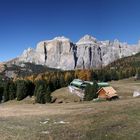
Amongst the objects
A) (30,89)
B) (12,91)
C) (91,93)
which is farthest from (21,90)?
(91,93)

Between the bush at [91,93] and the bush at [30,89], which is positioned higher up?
the bush at [30,89]

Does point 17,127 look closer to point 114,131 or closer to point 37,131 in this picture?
point 37,131

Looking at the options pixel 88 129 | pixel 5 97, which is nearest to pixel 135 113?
pixel 88 129

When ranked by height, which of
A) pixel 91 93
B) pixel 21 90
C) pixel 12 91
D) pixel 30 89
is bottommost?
pixel 91 93

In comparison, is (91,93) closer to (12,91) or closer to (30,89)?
(12,91)

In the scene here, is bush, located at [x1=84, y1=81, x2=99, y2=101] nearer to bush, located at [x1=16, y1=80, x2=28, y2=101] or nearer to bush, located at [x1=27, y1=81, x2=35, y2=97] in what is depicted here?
bush, located at [x1=16, y1=80, x2=28, y2=101]

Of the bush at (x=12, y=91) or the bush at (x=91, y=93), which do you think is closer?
the bush at (x=91, y=93)

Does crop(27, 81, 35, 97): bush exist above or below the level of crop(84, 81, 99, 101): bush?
above

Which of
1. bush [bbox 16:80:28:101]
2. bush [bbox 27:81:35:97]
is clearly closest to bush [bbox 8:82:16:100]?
bush [bbox 16:80:28:101]

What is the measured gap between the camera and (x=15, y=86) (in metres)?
168

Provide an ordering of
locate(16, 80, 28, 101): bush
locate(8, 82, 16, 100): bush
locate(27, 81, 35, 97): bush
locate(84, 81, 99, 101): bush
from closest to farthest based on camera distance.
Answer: locate(84, 81, 99, 101): bush < locate(16, 80, 28, 101): bush < locate(8, 82, 16, 100): bush < locate(27, 81, 35, 97): bush

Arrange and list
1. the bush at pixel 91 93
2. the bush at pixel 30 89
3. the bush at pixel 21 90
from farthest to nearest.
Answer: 1. the bush at pixel 30 89
2. the bush at pixel 21 90
3. the bush at pixel 91 93

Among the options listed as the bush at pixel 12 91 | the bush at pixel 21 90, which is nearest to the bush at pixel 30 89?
the bush at pixel 21 90

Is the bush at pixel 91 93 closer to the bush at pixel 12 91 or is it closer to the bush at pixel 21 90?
the bush at pixel 21 90
